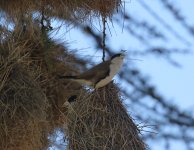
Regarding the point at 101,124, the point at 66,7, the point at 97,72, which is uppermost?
the point at 66,7

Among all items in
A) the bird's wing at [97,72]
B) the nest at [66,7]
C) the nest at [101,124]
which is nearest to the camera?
the nest at [101,124]

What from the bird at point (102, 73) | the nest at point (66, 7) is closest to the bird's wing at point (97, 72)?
the bird at point (102, 73)

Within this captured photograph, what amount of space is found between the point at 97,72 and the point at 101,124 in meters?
0.19

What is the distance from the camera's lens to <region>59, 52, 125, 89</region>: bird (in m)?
3.82

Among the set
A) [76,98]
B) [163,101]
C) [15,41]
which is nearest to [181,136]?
[163,101]

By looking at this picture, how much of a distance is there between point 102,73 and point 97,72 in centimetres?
3

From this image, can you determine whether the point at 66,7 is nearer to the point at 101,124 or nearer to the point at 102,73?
the point at 102,73

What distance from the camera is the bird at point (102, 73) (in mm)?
3824

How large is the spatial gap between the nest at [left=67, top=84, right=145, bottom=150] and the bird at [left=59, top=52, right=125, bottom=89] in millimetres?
27

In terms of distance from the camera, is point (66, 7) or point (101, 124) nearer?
point (101, 124)

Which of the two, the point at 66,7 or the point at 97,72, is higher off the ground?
the point at 66,7

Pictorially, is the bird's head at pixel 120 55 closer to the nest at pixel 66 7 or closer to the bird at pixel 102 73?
the bird at pixel 102 73

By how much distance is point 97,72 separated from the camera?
3.87 meters

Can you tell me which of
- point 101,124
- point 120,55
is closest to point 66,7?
point 120,55
